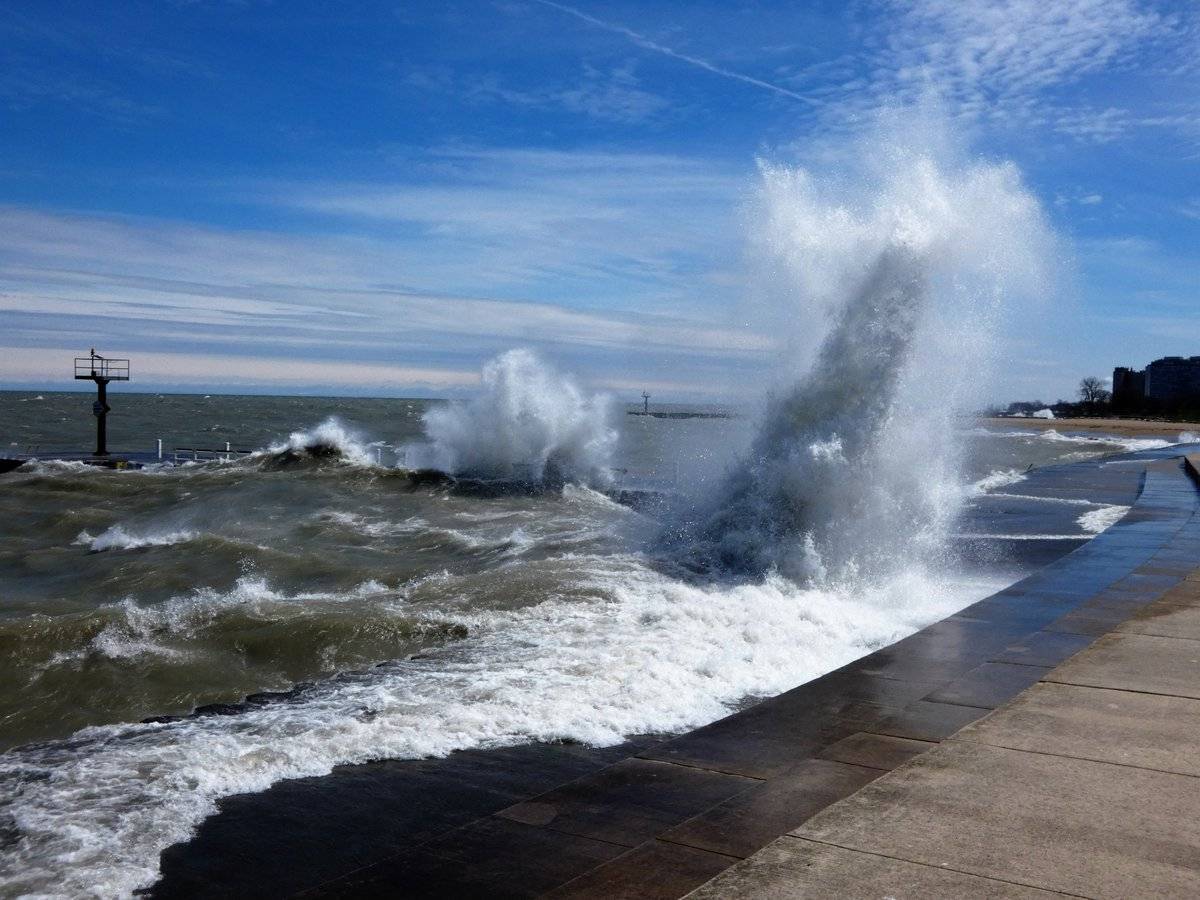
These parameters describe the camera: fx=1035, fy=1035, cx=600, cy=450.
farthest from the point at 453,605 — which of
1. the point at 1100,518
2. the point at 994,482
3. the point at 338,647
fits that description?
the point at 994,482

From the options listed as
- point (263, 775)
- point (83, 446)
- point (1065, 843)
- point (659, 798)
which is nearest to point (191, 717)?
point (263, 775)

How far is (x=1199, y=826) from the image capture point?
11.4 ft

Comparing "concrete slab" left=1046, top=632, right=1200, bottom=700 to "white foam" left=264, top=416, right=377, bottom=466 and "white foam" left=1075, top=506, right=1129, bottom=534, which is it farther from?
"white foam" left=264, top=416, right=377, bottom=466

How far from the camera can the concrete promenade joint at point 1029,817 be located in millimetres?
3078

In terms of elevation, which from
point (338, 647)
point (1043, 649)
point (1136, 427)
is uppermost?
point (1136, 427)

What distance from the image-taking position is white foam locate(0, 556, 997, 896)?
177 inches

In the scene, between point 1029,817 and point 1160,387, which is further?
point 1160,387

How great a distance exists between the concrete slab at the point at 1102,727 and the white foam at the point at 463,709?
1791 millimetres

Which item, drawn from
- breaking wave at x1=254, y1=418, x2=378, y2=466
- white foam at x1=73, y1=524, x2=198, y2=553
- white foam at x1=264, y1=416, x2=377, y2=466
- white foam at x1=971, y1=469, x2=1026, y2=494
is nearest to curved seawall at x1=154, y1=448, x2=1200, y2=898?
white foam at x1=73, y1=524, x2=198, y2=553

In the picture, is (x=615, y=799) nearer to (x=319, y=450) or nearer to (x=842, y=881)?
(x=842, y=881)

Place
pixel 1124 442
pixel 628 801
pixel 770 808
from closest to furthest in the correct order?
1. pixel 770 808
2. pixel 628 801
3. pixel 1124 442

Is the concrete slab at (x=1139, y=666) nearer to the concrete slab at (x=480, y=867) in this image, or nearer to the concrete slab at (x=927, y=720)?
the concrete slab at (x=927, y=720)

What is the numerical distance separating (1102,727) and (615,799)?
2.21 m

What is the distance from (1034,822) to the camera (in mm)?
3508
